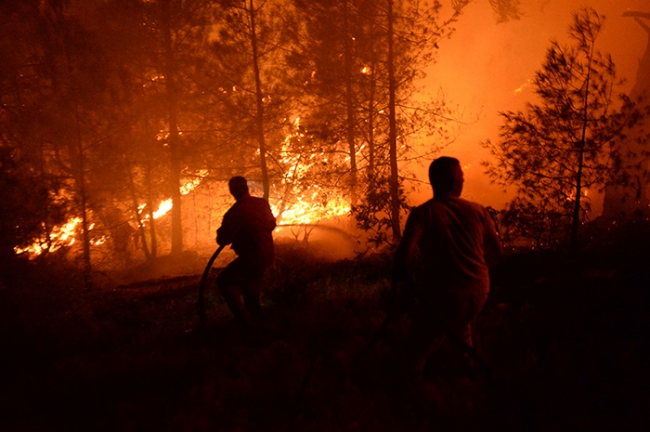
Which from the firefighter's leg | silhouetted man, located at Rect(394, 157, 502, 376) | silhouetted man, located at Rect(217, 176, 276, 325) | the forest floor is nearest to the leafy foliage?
the forest floor

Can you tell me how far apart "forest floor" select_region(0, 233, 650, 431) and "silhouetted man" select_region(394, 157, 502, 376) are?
21.9 inches

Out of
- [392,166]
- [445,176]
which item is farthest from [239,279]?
[392,166]

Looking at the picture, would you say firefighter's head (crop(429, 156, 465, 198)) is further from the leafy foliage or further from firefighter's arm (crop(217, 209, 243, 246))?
the leafy foliage

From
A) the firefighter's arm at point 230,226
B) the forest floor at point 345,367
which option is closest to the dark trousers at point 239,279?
the firefighter's arm at point 230,226

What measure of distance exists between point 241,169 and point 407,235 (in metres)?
14.0

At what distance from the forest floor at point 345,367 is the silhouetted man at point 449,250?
21.9 inches

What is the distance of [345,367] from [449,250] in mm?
1720

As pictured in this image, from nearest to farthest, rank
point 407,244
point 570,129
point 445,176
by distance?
point 407,244 → point 445,176 → point 570,129

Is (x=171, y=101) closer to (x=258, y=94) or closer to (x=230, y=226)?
(x=258, y=94)

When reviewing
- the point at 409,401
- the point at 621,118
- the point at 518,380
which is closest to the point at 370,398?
the point at 409,401

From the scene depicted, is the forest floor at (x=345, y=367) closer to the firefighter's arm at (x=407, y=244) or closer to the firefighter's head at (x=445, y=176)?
the firefighter's arm at (x=407, y=244)

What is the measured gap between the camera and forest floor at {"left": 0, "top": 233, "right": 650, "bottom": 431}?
10.8 ft

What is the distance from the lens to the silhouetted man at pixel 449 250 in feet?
10.1

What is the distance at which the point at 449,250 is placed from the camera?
313 cm
